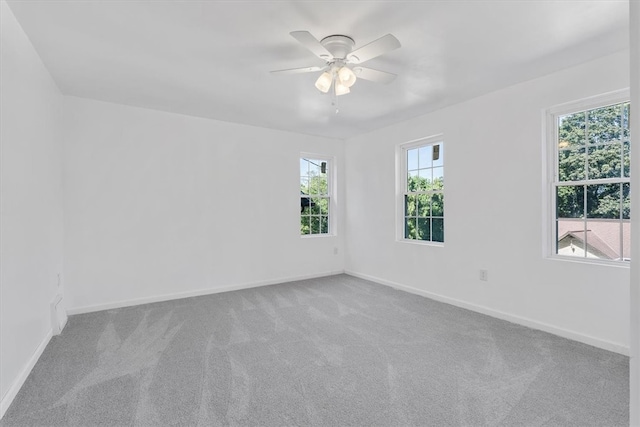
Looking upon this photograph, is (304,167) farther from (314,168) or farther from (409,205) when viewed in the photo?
(409,205)

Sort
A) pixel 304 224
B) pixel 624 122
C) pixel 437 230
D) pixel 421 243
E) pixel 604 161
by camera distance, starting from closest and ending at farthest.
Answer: pixel 624 122 → pixel 604 161 → pixel 437 230 → pixel 421 243 → pixel 304 224

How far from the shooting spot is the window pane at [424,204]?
14.3 ft

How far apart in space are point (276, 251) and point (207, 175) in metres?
1.48

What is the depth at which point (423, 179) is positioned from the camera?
4.43m

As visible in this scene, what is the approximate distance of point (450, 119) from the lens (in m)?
3.91

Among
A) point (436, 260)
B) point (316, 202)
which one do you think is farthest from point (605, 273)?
point (316, 202)

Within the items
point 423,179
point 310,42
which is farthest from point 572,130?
point 310,42

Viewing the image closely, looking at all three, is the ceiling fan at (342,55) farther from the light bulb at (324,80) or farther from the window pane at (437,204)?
the window pane at (437,204)

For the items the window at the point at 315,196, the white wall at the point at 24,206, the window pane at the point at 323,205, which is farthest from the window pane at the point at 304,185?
the white wall at the point at 24,206

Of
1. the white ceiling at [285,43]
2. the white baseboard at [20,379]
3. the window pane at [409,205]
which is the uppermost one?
the white ceiling at [285,43]

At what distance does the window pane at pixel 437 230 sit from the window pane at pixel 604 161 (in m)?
1.60

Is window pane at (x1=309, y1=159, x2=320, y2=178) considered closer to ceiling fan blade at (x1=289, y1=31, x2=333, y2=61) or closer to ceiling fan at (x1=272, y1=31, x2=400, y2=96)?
ceiling fan at (x1=272, y1=31, x2=400, y2=96)

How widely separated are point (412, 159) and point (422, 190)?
48cm

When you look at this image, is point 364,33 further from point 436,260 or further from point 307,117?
point 436,260
